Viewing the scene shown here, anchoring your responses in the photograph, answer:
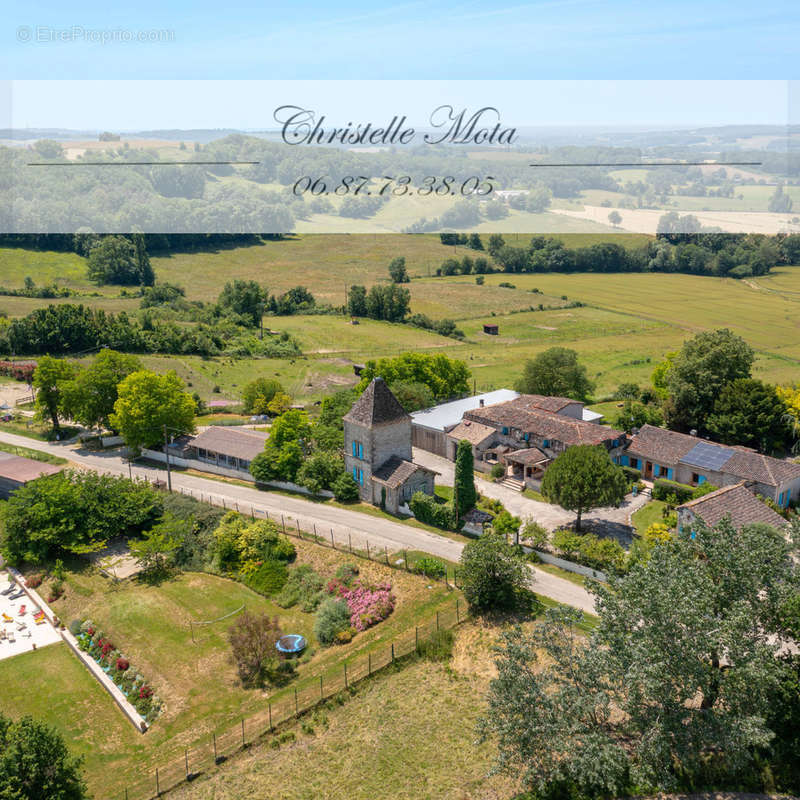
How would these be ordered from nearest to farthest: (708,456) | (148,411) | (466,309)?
(708,456), (148,411), (466,309)

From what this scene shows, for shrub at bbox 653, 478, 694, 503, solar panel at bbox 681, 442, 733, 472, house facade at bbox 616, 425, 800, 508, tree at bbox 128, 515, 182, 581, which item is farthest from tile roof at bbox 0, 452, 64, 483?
solar panel at bbox 681, 442, 733, 472

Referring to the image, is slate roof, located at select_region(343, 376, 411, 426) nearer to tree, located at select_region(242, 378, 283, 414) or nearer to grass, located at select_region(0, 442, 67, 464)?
tree, located at select_region(242, 378, 283, 414)

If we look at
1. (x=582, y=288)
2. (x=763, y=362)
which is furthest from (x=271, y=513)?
(x=582, y=288)

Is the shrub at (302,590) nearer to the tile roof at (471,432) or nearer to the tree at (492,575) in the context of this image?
the tree at (492,575)

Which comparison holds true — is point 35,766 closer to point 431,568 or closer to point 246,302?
point 431,568

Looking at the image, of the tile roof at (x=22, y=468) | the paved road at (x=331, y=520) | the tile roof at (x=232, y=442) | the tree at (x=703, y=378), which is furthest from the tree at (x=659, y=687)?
the tile roof at (x=22, y=468)

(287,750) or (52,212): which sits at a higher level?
(52,212)

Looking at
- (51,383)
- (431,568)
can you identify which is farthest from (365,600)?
(51,383)

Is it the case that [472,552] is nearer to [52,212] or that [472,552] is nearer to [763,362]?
[52,212]
